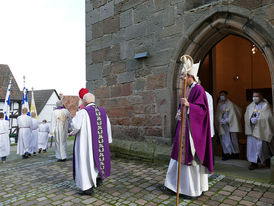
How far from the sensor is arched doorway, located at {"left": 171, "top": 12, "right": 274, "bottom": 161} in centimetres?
397

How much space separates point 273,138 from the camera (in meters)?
4.64

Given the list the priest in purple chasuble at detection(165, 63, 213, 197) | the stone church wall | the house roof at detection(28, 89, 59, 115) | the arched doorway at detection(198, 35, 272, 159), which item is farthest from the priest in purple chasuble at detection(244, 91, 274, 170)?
the house roof at detection(28, 89, 59, 115)

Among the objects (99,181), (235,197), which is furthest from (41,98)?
(235,197)

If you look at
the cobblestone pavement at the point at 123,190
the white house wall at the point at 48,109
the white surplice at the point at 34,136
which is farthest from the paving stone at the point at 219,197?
the white house wall at the point at 48,109

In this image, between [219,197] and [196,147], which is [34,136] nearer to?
[196,147]

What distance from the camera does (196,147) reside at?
3.29 m

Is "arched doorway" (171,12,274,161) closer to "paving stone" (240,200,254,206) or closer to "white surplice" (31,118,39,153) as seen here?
"paving stone" (240,200,254,206)

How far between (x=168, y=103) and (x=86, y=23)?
3.65m

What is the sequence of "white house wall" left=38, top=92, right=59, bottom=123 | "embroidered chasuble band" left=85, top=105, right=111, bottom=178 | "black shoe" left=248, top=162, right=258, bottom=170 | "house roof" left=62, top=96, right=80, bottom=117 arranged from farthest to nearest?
1. "house roof" left=62, top=96, right=80, bottom=117
2. "white house wall" left=38, top=92, right=59, bottom=123
3. "black shoe" left=248, top=162, right=258, bottom=170
4. "embroidered chasuble band" left=85, top=105, right=111, bottom=178

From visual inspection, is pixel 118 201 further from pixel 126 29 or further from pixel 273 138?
pixel 126 29

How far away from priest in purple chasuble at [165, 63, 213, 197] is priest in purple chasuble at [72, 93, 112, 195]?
3.68ft

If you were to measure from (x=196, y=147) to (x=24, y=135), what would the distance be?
594 centimetres

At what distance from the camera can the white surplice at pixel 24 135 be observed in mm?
7305

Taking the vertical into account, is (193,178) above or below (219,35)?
below
